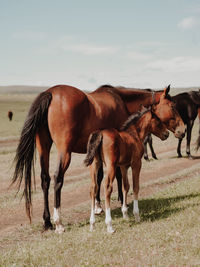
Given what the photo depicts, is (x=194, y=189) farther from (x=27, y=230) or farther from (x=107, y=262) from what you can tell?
(x=107, y=262)

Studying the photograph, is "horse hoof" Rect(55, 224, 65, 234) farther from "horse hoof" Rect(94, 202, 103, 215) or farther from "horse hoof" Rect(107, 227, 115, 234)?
"horse hoof" Rect(94, 202, 103, 215)

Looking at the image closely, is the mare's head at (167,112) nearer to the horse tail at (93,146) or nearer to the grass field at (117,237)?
the grass field at (117,237)

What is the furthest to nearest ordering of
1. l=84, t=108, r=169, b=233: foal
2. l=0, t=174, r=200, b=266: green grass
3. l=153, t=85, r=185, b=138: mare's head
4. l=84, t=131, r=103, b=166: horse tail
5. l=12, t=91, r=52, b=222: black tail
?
l=153, t=85, r=185, b=138: mare's head < l=12, t=91, r=52, b=222: black tail < l=84, t=108, r=169, b=233: foal < l=84, t=131, r=103, b=166: horse tail < l=0, t=174, r=200, b=266: green grass

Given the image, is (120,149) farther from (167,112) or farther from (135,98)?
(135,98)

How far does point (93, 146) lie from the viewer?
6727 millimetres

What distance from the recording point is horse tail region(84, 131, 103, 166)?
6644mm

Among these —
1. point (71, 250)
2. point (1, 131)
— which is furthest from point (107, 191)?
point (1, 131)

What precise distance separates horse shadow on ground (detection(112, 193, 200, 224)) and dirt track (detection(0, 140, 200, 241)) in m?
0.82

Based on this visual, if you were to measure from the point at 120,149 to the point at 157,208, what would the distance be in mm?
2385

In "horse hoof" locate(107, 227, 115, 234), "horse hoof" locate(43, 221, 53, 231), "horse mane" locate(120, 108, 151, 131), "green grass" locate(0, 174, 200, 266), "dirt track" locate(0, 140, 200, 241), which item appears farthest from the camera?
"dirt track" locate(0, 140, 200, 241)

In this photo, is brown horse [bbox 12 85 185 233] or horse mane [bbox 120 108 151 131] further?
horse mane [bbox 120 108 151 131]

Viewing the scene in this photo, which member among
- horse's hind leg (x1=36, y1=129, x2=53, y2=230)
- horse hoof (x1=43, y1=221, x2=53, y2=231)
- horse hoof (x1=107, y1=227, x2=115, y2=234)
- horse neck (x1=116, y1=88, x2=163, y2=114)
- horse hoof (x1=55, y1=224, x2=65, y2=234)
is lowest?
horse hoof (x1=43, y1=221, x2=53, y2=231)

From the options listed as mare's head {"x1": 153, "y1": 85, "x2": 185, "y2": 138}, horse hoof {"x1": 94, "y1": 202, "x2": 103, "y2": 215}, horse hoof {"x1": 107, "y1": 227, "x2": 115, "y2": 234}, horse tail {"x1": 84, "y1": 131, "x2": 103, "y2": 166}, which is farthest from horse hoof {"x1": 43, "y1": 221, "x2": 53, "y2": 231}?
mare's head {"x1": 153, "y1": 85, "x2": 185, "y2": 138}

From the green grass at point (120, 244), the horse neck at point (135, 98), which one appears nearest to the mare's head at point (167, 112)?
the horse neck at point (135, 98)
